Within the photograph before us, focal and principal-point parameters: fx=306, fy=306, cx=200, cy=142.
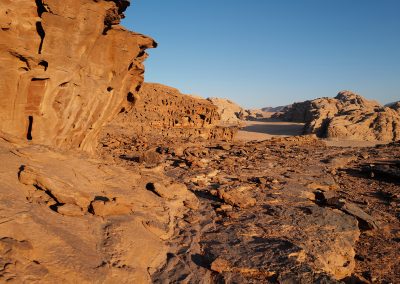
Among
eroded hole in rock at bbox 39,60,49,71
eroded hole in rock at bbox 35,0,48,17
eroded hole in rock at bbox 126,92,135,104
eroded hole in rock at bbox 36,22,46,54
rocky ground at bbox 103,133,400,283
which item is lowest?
rocky ground at bbox 103,133,400,283

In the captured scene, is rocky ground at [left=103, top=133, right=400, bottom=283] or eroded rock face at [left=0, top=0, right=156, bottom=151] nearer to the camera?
rocky ground at [left=103, top=133, right=400, bottom=283]

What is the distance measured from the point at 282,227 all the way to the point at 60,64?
6313mm

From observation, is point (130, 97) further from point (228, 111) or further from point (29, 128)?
point (228, 111)

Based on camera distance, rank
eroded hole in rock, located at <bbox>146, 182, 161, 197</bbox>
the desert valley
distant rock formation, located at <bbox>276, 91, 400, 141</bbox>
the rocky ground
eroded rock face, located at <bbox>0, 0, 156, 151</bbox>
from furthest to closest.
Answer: distant rock formation, located at <bbox>276, 91, 400, 141</bbox> < eroded rock face, located at <bbox>0, 0, 156, 151</bbox> < eroded hole in rock, located at <bbox>146, 182, 161, 197</bbox> < the rocky ground < the desert valley

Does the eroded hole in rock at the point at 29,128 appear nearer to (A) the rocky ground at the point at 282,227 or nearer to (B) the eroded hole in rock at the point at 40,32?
(B) the eroded hole in rock at the point at 40,32

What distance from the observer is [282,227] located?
588cm

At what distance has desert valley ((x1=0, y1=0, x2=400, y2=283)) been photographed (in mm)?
3930

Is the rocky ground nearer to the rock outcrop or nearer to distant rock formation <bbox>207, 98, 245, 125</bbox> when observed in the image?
→ the rock outcrop

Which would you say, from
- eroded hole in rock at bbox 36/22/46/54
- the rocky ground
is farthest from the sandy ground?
eroded hole in rock at bbox 36/22/46/54

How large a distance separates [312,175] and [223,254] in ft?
23.8

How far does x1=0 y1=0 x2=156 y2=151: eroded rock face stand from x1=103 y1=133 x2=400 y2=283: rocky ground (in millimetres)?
2890

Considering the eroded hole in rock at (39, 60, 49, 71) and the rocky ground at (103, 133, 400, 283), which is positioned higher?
the eroded hole in rock at (39, 60, 49, 71)

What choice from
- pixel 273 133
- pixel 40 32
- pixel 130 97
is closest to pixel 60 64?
pixel 40 32

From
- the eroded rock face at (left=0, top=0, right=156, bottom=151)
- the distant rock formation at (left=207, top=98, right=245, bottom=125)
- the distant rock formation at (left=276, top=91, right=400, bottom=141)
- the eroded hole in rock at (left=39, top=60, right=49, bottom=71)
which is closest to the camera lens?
the eroded rock face at (left=0, top=0, right=156, bottom=151)
